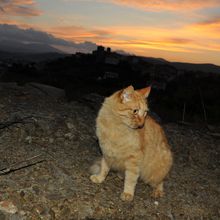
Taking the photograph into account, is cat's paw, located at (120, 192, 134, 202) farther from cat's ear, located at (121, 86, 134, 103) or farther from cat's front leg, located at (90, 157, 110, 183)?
cat's ear, located at (121, 86, 134, 103)

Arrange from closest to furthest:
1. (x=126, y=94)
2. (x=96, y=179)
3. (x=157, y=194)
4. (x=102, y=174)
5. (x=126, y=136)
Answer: (x=126, y=94) < (x=126, y=136) < (x=96, y=179) < (x=102, y=174) < (x=157, y=194)

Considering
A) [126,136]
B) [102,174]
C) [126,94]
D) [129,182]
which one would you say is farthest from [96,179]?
[126,94]

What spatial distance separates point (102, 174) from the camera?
6.29m

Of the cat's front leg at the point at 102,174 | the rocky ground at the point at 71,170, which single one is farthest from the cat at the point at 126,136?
the rocky ground at the point at 71,170

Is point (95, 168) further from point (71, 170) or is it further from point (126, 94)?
point (126, 94)

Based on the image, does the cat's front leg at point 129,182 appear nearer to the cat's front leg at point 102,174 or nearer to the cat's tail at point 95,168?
the cat's front leg at point 102,174

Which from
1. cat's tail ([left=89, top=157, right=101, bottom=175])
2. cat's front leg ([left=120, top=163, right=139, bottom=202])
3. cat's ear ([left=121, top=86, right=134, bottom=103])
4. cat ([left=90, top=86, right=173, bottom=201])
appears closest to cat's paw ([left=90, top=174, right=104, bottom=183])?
cat ([left=90, top=86, right=173, bottom=201])

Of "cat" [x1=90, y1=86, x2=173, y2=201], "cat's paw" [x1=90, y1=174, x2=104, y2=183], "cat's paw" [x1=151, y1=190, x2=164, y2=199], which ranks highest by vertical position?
"cat" [x1=90, y1=86, x2=173, y2=201]

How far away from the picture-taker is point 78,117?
29.6 feet

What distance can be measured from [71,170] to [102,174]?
0.59 m

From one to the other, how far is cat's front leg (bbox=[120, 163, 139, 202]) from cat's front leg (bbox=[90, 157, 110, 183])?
1.84 feet

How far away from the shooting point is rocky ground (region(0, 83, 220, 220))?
204 inches

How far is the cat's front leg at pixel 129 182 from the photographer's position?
228 inches

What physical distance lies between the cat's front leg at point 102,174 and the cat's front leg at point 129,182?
0.56 meters
